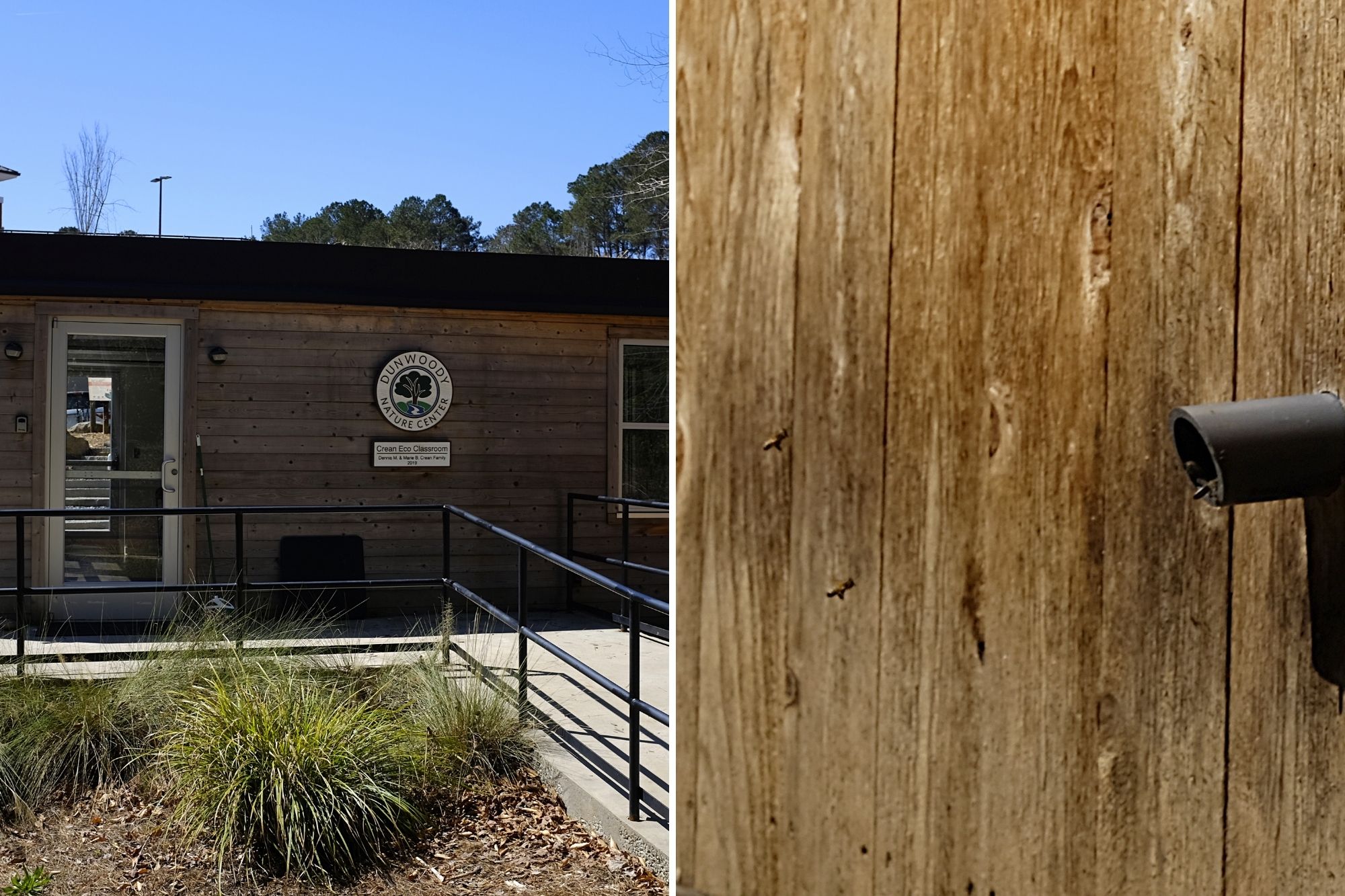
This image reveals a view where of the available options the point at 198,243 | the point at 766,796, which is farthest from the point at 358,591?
the point at 766,796

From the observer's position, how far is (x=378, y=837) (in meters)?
5.09

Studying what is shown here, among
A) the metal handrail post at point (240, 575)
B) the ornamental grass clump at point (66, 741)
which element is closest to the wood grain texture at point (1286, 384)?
the ornamental grass clump at point (66, 741)

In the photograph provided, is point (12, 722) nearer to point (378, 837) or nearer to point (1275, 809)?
point (378, 837)

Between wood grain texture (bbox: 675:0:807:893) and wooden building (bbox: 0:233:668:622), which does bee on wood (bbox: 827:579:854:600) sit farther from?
wooden building (bbox: 0:233:668:622)

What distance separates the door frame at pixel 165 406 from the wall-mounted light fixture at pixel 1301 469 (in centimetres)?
979

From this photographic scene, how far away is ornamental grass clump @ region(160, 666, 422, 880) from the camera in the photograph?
494 cm

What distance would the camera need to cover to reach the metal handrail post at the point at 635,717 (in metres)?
4.81

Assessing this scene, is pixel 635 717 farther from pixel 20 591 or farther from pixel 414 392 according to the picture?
pixel 414 392

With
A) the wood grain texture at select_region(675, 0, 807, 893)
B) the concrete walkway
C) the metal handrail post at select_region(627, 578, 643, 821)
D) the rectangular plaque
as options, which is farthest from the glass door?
the wood grain texture at select_region(675, 0, 807, 893)

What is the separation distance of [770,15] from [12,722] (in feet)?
18.8

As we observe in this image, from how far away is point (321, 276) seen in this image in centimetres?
998

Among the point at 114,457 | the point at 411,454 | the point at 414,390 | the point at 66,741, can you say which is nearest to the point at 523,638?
the point at 66,741

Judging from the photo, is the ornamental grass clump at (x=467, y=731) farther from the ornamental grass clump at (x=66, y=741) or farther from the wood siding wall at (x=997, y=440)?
the wood siding wall at (x=997, y=440)

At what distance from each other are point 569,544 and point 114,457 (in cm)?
362
